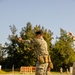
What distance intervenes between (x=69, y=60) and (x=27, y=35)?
1410cm

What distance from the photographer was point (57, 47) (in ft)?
235

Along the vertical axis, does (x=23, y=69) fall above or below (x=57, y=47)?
below

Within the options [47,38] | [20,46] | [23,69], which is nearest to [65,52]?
[47,38]

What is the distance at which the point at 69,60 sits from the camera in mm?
70000

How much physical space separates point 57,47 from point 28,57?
8.20m

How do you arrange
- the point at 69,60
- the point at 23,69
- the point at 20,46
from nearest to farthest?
the point at 23,69
the point at 69,60
the point at 20,46

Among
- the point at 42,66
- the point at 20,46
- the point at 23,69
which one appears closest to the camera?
the point at 42,66

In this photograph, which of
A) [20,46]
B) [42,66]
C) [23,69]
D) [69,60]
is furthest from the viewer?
[20,46]

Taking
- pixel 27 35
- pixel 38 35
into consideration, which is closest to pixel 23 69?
pixel 27 35

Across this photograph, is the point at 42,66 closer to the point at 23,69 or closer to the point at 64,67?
the point at 23,69

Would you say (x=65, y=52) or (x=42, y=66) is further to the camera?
(x=65, y=52)

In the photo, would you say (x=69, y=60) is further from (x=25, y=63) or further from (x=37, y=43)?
(x=37, y=43)

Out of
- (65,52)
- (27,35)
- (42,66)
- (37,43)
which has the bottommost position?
(42,66)

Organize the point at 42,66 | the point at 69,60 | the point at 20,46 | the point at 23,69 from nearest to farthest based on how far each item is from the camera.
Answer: the point at 42,66 < the point at 23,69 < the point at 69,60 < the point at 20,46
